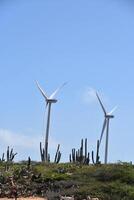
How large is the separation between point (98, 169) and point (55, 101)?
19592mm

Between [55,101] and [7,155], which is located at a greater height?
[55,101]

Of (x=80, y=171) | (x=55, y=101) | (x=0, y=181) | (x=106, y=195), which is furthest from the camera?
(x=55, y=101)

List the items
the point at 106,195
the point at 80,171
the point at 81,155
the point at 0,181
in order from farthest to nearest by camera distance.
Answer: the point at 81,155
the point at 80,171
the point at 0,181
the point at 106,195

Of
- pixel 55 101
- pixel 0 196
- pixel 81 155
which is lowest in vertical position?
pixel 0 196

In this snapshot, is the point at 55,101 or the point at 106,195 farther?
the point at 55,101

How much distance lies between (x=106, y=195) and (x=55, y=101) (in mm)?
24521

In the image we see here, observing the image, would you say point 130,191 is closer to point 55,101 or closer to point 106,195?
point 106,195

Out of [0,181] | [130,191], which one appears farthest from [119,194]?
[0,181]

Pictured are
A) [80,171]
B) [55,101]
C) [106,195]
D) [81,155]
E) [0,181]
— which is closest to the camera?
[106,195]

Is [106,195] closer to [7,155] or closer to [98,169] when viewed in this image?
[98,169]

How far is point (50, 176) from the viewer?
3152 cm

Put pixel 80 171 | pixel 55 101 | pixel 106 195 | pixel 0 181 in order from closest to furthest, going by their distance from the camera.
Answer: pixel 106 195 → pixel 0 181 → pixel 80 171 → pixel 55 101

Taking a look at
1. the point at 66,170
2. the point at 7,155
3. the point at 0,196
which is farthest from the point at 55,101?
the point at 0,196

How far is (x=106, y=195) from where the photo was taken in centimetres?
2764
